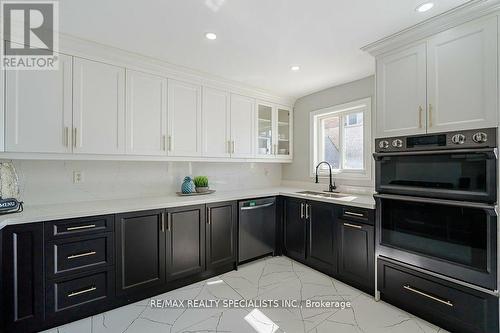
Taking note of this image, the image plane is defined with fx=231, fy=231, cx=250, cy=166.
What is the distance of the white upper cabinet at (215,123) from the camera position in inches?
115

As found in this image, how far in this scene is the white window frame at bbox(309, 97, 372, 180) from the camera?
→ 2975 millimetres

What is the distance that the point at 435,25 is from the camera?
72.2 inches

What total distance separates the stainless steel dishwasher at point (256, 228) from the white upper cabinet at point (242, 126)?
0.74 meters

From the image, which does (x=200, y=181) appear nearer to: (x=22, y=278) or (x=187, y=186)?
(x=187, y=186)

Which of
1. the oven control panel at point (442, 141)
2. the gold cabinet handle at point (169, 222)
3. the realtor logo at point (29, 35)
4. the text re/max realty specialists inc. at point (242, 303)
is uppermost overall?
the realtor logo at point (29, 35)

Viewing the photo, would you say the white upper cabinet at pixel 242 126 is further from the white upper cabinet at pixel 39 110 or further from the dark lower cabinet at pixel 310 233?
the white upper cabinet at pixel 39 110

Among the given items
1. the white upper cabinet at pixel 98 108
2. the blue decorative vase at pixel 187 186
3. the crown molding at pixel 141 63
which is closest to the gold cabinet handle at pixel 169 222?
the blue decorative vase at pixel 187 186

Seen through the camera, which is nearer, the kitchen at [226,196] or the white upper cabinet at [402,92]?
the kitchen at [226,196]

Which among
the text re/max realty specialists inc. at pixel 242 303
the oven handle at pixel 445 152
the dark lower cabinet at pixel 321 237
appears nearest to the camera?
the oven handle at pixel 445 152

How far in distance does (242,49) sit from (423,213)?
2.18 metres

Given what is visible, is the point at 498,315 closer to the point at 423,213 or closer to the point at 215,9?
the point at 423,213

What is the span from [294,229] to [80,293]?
233 centimetres

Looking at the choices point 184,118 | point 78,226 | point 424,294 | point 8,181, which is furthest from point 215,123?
point 424,294

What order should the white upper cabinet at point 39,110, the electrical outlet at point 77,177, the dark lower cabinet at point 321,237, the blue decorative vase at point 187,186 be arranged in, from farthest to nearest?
the blue decorative vase at point 187,186 < the dark lower cabinet at point 321,237 < the electrical outlet at point 77,177 < the white upper cabinet at point 39,110
